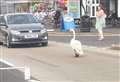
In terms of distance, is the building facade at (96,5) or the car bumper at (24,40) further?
the building facade at (96,5)

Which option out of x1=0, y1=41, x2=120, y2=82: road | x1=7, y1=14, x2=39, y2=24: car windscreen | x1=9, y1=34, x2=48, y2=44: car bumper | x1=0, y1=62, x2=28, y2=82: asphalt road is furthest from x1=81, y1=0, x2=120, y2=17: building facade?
x1=0, y1=62, x2=28, y2=82: asphalt road

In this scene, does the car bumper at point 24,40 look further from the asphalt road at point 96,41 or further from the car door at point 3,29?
Result: the asphalt road at point 96,41

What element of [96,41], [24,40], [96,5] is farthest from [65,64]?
[96,5]

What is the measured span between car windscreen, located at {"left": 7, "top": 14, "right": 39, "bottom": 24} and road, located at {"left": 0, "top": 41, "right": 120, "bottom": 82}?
264cm

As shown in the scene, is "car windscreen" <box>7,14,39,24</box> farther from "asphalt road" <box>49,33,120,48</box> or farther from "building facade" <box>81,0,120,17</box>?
"building facade" <box>81,0,120,17</box>

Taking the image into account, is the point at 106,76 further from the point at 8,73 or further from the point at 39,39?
the point at 39,39

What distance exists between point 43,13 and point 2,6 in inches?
350

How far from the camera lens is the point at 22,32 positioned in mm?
21641

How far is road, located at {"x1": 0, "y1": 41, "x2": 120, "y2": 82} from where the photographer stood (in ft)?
40.3

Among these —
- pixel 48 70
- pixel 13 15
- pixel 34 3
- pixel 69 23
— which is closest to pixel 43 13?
pixel 34 3

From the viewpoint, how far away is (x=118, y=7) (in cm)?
4097

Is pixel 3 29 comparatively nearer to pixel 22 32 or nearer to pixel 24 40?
pixel 22 32

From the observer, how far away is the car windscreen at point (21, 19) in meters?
22.8

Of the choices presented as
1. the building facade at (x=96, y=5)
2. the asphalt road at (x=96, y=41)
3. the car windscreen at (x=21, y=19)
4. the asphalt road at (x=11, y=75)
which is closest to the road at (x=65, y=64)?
the asphalt road at (x=11, y=75)
